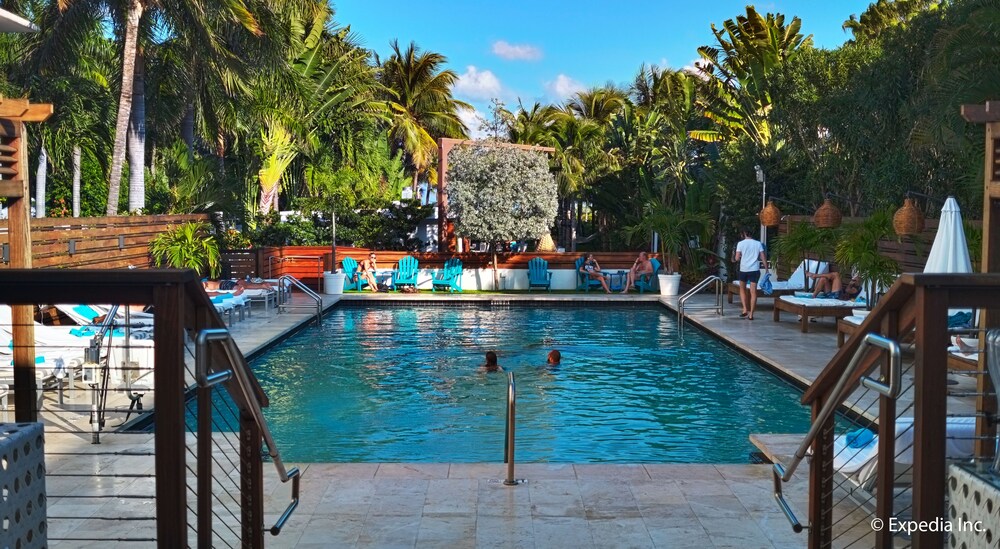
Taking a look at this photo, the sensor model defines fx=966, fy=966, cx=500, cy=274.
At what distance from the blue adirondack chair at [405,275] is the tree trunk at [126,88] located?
6576mm

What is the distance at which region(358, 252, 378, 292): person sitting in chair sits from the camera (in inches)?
902

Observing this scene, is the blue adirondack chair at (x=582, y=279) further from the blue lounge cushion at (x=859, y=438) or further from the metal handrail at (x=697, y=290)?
the blue lounge cushion at (x=859, y=438)

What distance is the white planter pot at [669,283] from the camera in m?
22.1

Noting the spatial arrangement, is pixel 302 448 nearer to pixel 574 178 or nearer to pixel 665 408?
pixel 665 408

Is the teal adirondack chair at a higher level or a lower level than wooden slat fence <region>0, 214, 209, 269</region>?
lower

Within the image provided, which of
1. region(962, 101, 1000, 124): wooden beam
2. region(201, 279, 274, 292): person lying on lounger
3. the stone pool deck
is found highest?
region(962, 101, 1000, 124): wooden beam

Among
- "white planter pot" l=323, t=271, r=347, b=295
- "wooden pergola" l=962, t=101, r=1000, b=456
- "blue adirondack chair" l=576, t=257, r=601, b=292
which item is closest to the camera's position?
"wooden pergola" l=962, t=101, r=1000, b=456

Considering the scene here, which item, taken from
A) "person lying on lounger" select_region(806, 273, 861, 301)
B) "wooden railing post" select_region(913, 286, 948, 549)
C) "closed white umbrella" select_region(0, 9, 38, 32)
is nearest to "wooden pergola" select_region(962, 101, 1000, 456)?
"wooden railing post" select_region(913, 286, 948, 549)

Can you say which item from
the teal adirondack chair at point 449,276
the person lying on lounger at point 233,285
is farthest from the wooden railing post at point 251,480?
the teal adirondack chair at point 449,276

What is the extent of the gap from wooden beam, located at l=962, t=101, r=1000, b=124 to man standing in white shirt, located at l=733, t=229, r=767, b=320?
36.0 feet

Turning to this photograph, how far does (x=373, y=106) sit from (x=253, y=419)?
3191cm

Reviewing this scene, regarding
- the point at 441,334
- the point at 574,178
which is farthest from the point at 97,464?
the point at 574,178

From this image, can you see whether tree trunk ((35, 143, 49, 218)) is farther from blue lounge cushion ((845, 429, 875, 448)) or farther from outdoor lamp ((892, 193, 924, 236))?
blue lounge cushion ((845, 429, 875, 448))

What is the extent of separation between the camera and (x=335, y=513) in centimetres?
572
